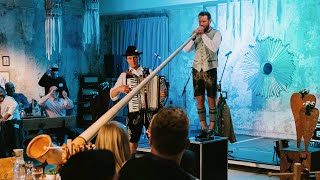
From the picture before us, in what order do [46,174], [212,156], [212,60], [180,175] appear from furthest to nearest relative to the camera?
[212,60], [212,156], [46,174], [180,175]

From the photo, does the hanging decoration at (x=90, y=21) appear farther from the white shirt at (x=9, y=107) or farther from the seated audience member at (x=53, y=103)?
the white shirt at (x=9, y=107)

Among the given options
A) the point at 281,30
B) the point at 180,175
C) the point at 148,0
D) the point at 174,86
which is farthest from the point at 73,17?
the point at 180,175

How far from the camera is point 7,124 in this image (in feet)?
23.1

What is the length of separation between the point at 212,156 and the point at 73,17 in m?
7.27

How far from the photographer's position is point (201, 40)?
19.3 feet

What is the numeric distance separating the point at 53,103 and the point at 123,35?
163 inches

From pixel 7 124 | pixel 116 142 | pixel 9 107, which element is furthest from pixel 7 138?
pixel 116 142

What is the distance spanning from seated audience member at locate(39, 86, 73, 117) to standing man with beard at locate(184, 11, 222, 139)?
11.8ft

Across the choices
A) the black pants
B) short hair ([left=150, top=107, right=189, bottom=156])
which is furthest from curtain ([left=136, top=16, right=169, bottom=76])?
short hair ([left=150, top=107, right=189, bottom=156])

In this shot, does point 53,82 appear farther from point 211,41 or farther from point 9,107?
point 211,41

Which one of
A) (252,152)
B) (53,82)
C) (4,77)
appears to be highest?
(4,77)

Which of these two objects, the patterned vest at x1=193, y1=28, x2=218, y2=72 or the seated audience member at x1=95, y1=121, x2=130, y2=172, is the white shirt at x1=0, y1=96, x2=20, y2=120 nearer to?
the patterned vest at x1=193, y1=28, x2=218, y2=72

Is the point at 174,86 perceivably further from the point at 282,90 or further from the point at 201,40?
the point at 201,40

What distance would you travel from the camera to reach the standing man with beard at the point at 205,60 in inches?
226
